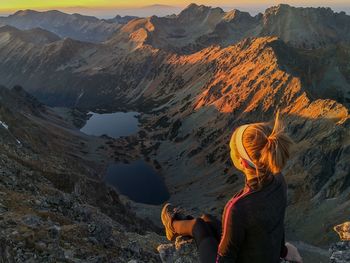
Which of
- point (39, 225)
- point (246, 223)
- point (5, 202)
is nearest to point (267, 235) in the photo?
point (246, 223)

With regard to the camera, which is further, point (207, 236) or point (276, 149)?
point (207, 236)

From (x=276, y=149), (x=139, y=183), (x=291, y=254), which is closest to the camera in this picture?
(x=276, y=149)

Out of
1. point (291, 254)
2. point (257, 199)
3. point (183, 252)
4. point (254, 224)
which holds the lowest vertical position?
point (183, 252)

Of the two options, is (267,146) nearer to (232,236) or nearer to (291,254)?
(232,236)

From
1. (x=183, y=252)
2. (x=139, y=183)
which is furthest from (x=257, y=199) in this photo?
(x=139, y=183)

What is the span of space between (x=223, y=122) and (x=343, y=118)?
7828cm

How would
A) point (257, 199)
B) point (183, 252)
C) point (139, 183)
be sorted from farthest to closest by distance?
point (139, 183) → point (183, 252) → point (257, 199)

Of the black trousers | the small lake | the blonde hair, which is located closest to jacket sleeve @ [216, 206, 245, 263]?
the blonde hair

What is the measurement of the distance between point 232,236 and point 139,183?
177723 mm

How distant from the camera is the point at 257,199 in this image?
8.02 m

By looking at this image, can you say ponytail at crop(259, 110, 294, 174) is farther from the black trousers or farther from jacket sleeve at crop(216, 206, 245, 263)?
the black trousers

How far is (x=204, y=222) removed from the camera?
10.7m

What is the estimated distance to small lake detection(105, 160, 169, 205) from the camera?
168000 mm

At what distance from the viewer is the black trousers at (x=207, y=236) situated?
9.59 meters
